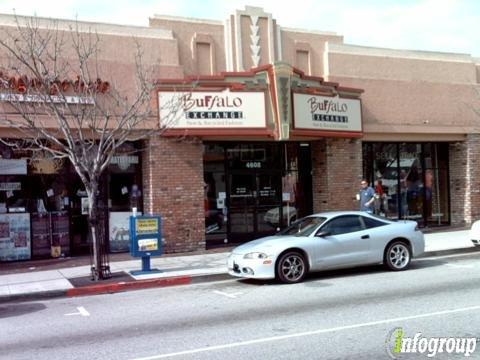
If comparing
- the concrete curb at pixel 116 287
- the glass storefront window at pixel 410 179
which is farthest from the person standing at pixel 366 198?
the concrete curb at pixel 116 287

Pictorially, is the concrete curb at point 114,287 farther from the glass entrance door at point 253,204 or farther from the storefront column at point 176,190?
the glass entrance door at point 253,204

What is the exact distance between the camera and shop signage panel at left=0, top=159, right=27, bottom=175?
46.2ft

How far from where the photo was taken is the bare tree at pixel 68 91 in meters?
12.3

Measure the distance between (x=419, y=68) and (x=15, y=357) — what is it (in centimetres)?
1654

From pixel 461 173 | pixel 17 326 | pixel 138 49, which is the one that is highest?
pixel 138 49

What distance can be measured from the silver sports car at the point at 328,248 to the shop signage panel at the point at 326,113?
479cm

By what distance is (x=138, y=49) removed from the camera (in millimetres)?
14234

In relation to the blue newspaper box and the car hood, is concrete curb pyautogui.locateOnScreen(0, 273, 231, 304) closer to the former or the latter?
the blue newspaper box

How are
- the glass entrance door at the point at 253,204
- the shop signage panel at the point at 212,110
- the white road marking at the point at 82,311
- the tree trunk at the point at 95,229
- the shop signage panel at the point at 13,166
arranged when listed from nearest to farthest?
the white road marking at the point at 82,311
the tree trunk at the point at 95,229
the shop signage panel at the point at 13,166
the shop signage panel at the point at 212,110
the glass entrance door at the point at 253,204

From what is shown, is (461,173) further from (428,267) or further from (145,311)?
(145,311)

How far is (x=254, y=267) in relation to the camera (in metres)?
10.5

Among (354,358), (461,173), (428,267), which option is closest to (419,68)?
(461,173)

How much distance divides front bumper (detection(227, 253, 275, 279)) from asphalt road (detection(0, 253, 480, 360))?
26 centimetres

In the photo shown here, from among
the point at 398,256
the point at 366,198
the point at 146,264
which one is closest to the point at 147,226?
the point at 146,264
